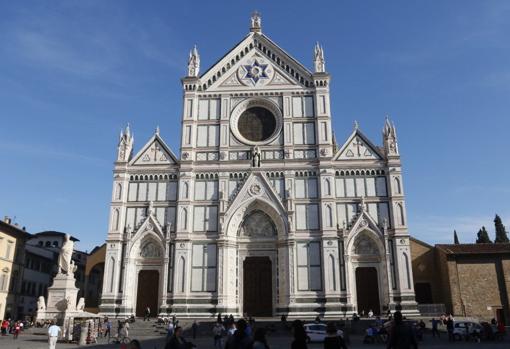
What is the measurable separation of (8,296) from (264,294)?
23606 millimetres

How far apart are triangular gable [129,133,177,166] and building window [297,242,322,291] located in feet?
39.7

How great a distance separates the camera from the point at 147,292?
34219 millimetres

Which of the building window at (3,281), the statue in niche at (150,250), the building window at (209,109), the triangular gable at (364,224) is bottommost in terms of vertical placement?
the building window at (3,281)

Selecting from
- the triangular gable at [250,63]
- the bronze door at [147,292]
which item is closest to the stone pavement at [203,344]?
the bronze door at [147,292]

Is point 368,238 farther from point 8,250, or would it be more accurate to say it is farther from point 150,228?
point 8,250

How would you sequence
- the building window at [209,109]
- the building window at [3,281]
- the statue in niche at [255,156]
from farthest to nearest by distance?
1. the building window at [3,281]
2. the building window at [209,109]
3. the statue in niche at [255,156]

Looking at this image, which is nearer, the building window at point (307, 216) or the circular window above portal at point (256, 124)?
the building window at point (307, 216)

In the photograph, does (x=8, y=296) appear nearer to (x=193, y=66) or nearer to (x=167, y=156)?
(x=167, y=156)

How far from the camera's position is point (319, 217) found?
1344 inches

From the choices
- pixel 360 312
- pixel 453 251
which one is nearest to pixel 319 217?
pixel 360 312

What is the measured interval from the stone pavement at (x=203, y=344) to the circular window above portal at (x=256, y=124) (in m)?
16.0

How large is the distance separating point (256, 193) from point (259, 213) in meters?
1.68

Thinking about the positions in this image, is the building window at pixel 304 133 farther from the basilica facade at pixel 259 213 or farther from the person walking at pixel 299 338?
the person walking at pixel 299 338

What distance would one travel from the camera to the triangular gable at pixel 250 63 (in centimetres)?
3800
